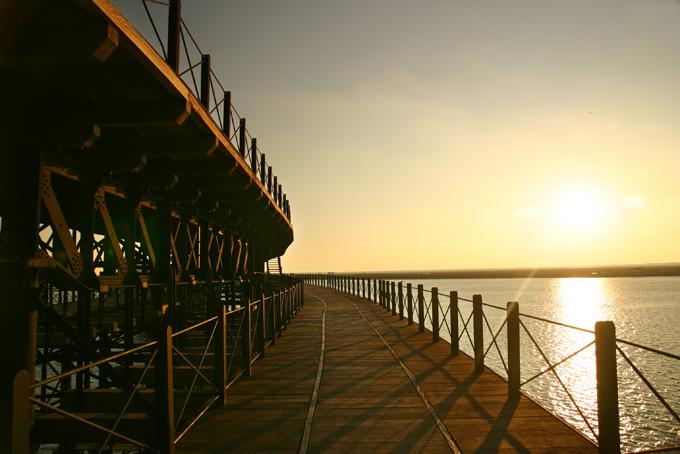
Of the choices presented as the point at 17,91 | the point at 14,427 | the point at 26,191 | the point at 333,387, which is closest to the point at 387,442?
the point at 333,387

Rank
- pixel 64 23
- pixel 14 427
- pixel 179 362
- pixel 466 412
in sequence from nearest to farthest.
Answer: pixel 14 427 < pixel 64 23 < pixel 466 412 < pixel 179 362

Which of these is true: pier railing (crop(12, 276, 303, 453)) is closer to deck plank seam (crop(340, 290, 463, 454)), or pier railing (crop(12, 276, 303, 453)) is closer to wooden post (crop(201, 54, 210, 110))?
deck plank seam (crop(340, 290, 463, 454))

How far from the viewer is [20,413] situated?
3090mm

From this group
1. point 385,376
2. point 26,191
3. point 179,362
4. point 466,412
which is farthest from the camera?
point 179,362

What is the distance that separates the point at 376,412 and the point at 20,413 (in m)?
4.99

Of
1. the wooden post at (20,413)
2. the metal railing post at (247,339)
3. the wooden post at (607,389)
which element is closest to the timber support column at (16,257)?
the wooden post at (20,413)

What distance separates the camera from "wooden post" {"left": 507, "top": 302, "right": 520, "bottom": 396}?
7820mm

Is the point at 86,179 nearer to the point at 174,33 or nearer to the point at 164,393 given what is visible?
the point at 174,33

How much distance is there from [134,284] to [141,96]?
4.49 metres

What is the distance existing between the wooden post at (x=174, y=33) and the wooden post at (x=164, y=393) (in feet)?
12.3

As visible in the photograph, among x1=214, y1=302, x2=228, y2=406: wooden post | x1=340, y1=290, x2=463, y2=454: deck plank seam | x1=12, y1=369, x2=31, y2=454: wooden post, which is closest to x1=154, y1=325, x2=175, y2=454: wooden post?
x1=12, y1=369, x2=31, y2=454: wooden post

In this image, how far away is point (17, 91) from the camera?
5.75m

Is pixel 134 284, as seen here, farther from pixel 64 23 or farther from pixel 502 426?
pixel 502 426

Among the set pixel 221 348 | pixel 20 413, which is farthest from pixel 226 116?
pixel 20 413
